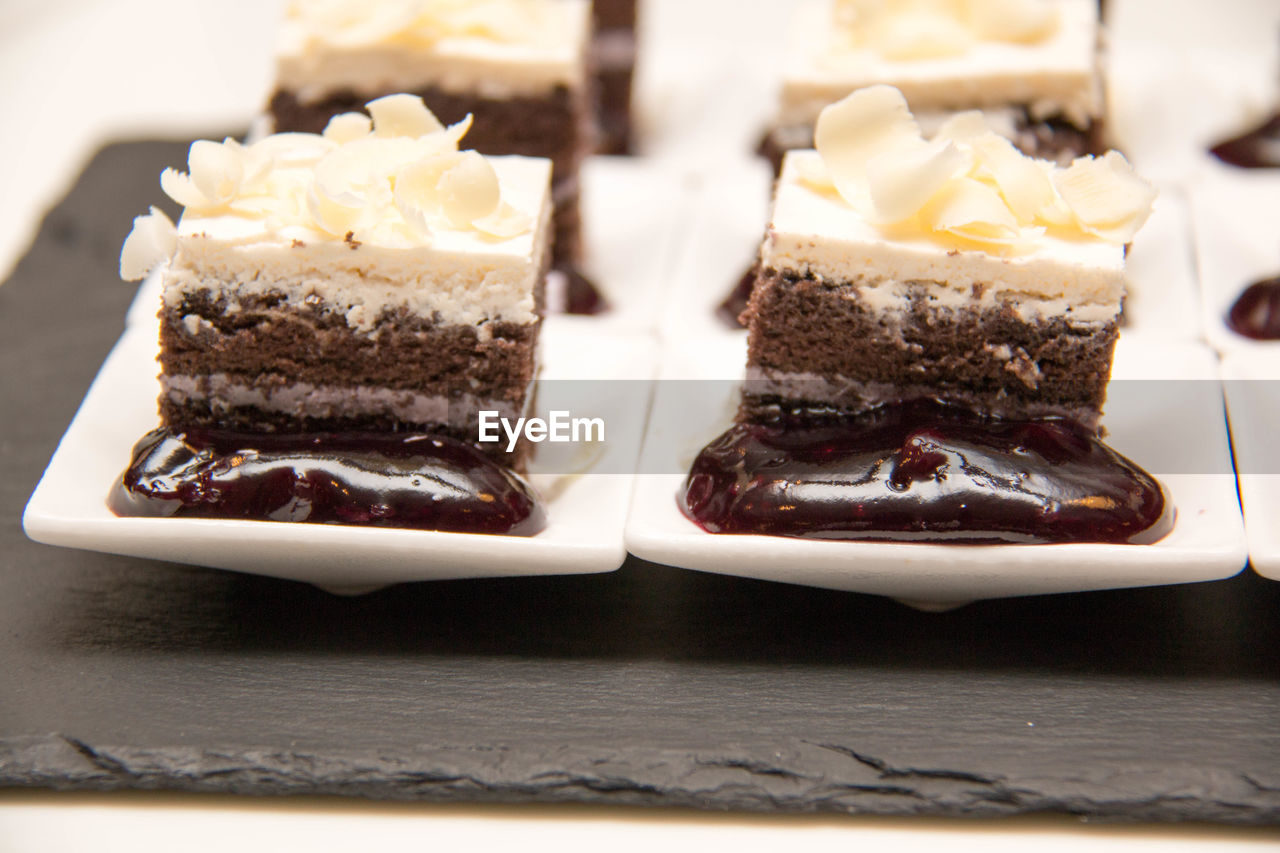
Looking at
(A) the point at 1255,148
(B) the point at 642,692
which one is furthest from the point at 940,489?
(A) the point at 1255,148

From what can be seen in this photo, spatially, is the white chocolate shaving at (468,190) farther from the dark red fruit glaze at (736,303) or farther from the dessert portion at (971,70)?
the dessert portion at (971,70)

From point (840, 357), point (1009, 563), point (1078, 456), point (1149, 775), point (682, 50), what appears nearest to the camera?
point (1149, 775)

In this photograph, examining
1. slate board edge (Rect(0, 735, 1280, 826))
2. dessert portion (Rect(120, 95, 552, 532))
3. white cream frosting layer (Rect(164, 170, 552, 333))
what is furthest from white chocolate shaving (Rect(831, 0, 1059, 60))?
slate board edge (Rect(0, 735, 1280, 826))

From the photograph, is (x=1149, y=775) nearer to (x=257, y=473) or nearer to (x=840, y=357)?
(x=840, y=357)

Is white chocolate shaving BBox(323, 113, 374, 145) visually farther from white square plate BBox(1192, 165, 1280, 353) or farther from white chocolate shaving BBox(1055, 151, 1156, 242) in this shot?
white square plate BBox(1192, 165, 1280, 353)

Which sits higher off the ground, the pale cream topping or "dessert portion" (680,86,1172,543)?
the pale cream topping

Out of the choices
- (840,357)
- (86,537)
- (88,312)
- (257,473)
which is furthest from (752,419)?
(88,312)

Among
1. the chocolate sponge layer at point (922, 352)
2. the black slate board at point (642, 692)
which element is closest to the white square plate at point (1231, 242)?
the chocolate sponge layer at point (922, 352)
